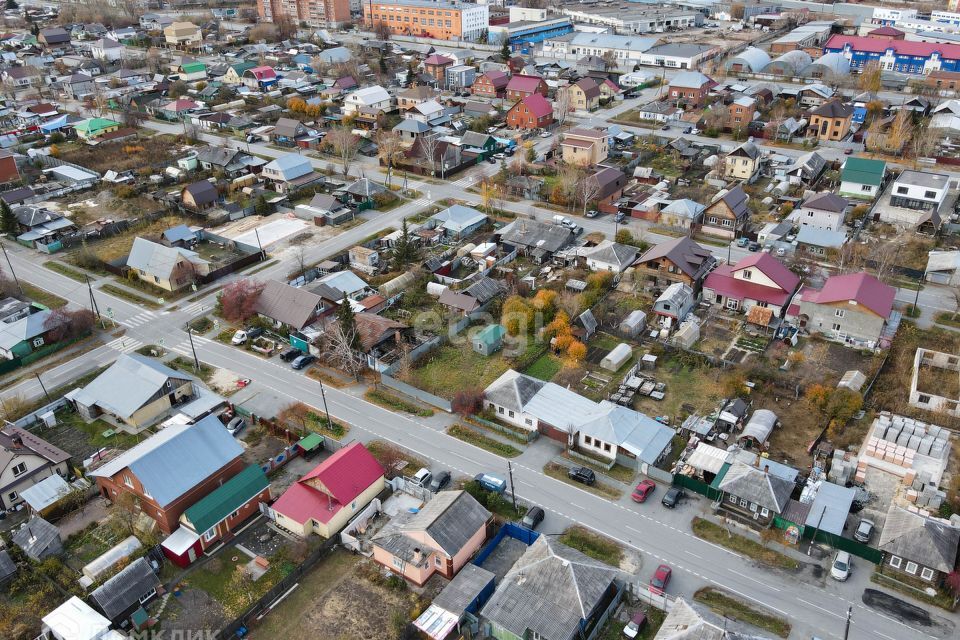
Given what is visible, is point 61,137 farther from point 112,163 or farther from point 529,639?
point 529,639

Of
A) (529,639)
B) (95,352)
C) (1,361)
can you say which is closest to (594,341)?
(529,639)

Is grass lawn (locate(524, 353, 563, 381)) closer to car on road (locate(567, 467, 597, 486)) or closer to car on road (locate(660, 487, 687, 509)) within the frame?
car on road (locate(567, 467, 597, 486))

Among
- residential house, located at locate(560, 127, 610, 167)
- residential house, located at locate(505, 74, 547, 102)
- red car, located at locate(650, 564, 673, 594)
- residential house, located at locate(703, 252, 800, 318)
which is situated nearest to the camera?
red car, located at locate(650, 564, 673, 594)

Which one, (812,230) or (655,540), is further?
(812,230)

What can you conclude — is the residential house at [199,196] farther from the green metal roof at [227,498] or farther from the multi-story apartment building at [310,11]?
the multi-story apartment building at [310,11]

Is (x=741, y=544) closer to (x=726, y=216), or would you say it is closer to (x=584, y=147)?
(x=726, y=216)

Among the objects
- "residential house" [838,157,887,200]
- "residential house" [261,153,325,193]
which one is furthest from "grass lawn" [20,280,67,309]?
"residential house" [838,157,887,200]
